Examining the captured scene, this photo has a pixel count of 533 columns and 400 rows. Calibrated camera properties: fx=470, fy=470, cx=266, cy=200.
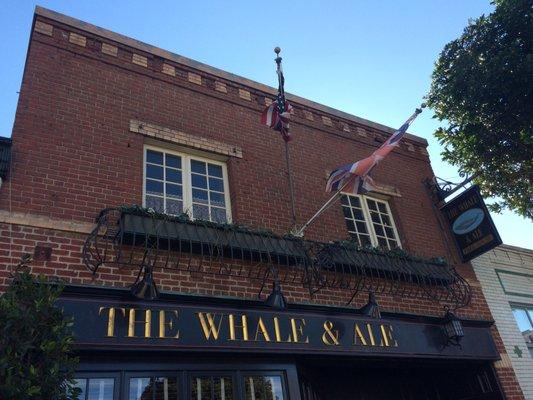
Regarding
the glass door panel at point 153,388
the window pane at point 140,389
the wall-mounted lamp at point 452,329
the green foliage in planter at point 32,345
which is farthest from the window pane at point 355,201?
the green foliage in planter at point 32,345

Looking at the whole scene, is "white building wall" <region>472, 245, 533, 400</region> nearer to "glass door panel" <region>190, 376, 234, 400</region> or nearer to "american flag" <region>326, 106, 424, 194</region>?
"american flag" <region>326, 106, 424, 194</region>

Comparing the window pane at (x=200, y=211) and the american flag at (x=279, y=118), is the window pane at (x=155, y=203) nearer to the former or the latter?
the window pane at (x=200, y=211)

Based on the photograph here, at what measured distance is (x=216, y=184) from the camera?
8.01 m

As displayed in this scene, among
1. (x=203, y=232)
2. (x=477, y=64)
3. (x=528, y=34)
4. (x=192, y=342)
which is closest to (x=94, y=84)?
(x=203, y=232)

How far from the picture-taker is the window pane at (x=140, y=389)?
529cm

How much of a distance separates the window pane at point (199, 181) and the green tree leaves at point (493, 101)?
6.57m

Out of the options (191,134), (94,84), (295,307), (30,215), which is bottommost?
(295,307)

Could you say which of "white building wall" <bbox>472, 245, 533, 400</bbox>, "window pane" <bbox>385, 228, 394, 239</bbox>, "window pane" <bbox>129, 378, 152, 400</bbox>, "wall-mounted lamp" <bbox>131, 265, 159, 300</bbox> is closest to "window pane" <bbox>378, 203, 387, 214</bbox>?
"window pane" <bbox>385, 228, 394, 239</bbox>

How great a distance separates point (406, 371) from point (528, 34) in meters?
7.70

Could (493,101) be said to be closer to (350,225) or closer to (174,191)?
(350,225)

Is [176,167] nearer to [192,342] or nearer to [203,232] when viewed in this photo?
[203,232]

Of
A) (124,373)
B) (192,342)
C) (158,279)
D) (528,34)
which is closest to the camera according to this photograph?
(124,373)

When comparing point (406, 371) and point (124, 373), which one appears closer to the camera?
point (124, 373)

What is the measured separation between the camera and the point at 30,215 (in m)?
5.77
